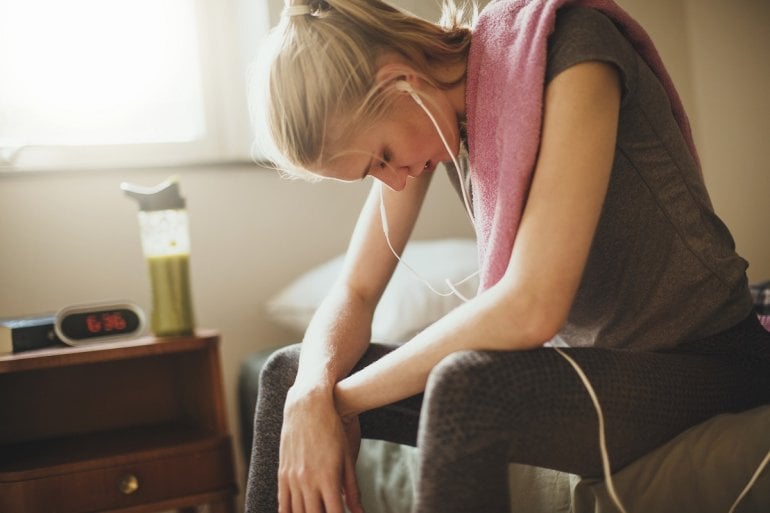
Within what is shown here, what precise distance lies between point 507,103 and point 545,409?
0.31m

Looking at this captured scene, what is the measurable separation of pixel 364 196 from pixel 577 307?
107 cm

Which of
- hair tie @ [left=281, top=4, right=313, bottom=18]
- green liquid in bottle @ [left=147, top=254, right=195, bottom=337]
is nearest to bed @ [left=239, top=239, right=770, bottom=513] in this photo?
green liquid in bottle @ [left=147, top=254, right=195, bottom=337]

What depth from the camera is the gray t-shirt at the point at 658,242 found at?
817 millimetres

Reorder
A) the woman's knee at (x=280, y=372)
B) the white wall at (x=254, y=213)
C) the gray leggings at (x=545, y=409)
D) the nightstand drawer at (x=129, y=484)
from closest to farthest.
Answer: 1. the gray leggings at (x=545, y=409)
2. the woman's knee at (x=280, y=372)
3. the nightstand drawer at (x=129, y=484)
4. the white wall at (x=254, y=213)

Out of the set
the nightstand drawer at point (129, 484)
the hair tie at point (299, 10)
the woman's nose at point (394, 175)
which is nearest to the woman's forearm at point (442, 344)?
the woman's nose at point (394, 175)

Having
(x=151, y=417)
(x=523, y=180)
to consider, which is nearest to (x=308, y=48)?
(x=523, y=180)

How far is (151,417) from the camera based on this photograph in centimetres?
151

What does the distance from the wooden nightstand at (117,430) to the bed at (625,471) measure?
0.27 metres

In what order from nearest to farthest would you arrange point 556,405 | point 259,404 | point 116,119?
point 556,405
point 259,404
point 116,119

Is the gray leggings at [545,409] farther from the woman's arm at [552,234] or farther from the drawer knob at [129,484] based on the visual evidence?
the drawer knob at [129,484]

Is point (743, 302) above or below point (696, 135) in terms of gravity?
below

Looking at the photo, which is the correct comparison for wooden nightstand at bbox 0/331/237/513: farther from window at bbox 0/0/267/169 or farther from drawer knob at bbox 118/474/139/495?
window at bbox 0/0/267/169

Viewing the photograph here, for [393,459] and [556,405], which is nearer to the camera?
[556,405]

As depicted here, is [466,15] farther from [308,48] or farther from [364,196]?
[308,48]
